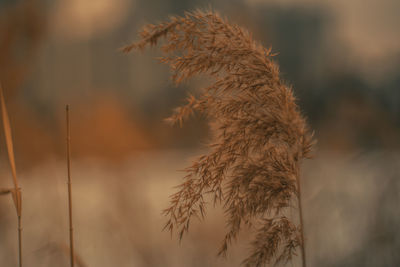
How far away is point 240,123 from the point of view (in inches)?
34.7

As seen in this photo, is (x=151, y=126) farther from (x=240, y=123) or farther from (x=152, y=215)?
(x=240, y=123)

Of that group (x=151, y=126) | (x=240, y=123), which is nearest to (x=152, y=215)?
(x=151, y=126)

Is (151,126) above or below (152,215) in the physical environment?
above

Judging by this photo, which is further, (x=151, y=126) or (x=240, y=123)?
(x=151, y=126)

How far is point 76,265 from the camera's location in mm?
1402

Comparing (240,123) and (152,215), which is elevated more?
(240,123)

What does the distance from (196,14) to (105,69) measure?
30.3 inches

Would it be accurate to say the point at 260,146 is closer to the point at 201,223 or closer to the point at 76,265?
the point at 201,223

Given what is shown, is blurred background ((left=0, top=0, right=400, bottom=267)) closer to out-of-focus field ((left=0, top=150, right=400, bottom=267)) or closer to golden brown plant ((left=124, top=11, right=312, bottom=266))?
out-of-focus field ((left=0, top=150, right=400, bottom=267))

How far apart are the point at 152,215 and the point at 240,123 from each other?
0.73 meters

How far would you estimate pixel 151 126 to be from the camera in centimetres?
154

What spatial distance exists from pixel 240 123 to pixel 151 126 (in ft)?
2.38

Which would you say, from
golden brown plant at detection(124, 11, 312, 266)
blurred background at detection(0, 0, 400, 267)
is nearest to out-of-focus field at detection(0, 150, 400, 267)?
blurred background at detection(0, 0, 400, 267)

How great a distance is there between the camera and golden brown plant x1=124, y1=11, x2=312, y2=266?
0.87 meters
